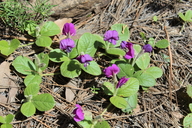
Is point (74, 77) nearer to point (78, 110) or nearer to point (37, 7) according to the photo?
point (78, 110)

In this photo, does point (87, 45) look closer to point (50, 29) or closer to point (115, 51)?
point (115, 51)

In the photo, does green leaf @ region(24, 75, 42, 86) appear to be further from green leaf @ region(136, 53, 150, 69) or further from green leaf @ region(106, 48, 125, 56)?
green leaf @ region(136, 53, 150, 69)

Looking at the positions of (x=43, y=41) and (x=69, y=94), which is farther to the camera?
(x=43, y=41)

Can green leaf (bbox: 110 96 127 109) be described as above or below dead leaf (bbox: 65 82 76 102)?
below

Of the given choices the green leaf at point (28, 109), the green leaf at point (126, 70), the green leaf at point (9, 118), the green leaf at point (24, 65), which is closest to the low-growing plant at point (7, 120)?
the green leaf at point (9, 118)

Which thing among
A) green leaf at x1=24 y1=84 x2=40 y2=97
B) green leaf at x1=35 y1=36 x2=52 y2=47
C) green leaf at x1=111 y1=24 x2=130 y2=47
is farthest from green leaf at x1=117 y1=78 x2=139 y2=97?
green leaf at x1=35 y1=36 x2=52 y2=47

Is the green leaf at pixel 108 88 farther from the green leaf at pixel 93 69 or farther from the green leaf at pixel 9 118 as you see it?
the green leaf at pixel 9 118

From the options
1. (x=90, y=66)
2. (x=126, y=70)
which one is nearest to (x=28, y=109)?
(x=90, y=66)
